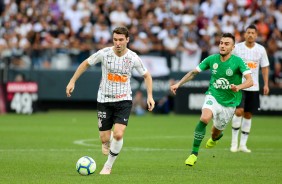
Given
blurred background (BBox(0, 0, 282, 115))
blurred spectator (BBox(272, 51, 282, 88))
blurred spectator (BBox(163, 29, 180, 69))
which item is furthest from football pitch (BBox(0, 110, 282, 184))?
blurred spectator (BBox(163, 29, 180, 69))

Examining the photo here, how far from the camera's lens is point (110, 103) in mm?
12508

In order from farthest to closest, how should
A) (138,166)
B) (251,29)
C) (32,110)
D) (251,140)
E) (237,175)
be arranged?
(32,110) < (251,140) < (251,29) < (138,166) < (237,175)

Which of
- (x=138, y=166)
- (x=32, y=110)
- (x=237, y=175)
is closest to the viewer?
(x=237, y=175)

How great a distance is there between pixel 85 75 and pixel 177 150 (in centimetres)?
1412

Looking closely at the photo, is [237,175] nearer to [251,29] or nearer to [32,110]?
[251,29]

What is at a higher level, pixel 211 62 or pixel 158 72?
pixel 211 62

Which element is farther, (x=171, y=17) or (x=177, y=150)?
(x=171, y=17)

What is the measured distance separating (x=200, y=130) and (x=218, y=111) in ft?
2.17

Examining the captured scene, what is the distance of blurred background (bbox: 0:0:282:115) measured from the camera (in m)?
28.5

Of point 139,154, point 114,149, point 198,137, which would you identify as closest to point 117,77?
point 114,149

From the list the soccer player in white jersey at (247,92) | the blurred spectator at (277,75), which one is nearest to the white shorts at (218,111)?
the soccer player in white jersey at (247,92)

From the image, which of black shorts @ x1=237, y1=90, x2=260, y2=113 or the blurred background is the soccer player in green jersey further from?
the blurred background

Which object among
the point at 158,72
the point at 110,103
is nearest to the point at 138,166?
the point at 110,103

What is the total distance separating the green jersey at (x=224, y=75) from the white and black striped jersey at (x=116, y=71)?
77.7 inches
